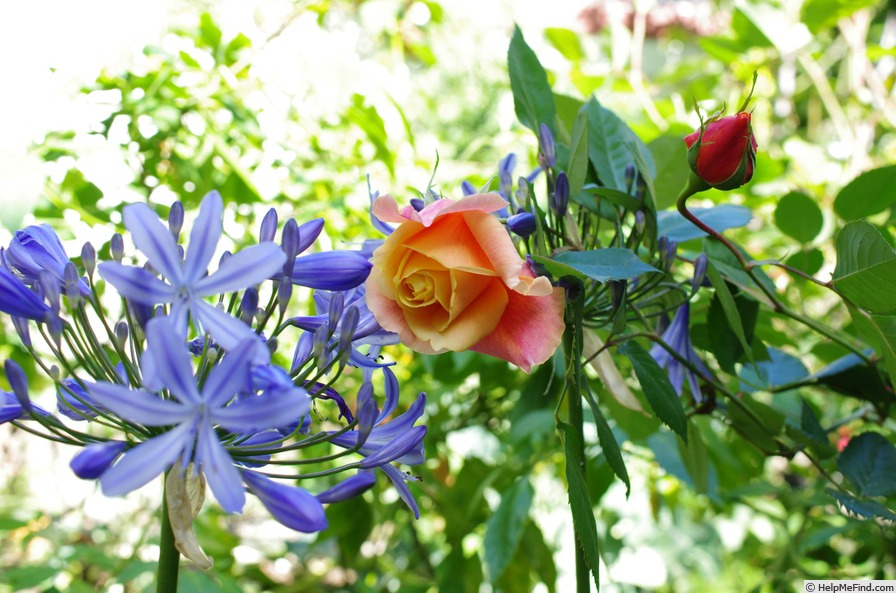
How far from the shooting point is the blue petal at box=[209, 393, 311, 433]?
0.29 meters

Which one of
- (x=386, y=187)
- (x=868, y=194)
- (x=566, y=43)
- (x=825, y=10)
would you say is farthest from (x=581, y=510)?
(x=566, y=43)

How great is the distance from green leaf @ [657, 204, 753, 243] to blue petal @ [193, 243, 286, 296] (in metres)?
0.27

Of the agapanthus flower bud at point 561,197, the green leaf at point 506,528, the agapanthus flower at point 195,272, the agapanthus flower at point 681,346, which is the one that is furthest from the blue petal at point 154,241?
the green leaf at point 506,528

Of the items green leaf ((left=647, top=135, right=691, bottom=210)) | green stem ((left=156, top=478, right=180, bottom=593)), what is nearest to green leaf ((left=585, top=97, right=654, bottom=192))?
green leaf ((left=647, top=135, right=691, bottom=210))

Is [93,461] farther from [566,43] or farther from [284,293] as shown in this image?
[566,43]

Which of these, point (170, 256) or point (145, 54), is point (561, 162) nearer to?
point (170, 256)

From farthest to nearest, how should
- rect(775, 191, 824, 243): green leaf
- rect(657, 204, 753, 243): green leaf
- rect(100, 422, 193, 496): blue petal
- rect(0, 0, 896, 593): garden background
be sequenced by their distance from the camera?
rect(0, 0, 896, 593): garden background < rect(775, 191, 824, 243): green leaf < rect(657, 204, 753, 243): green leaf < rect(100, 422, 193, 496): blue petal

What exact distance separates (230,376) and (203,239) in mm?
72

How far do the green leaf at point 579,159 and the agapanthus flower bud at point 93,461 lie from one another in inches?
11.0

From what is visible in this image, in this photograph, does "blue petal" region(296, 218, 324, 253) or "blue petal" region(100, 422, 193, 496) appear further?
"blue petal" region(296, 218, 324, 253)

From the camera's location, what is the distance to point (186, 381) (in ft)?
0.96

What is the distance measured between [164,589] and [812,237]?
0.53 m

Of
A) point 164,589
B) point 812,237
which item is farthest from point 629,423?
point 164,589

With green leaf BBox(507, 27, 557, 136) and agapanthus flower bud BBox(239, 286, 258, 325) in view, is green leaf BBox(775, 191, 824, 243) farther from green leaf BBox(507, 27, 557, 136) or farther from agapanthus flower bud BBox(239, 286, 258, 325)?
agapanthus flower bud BBox(239, 286, 258, 325)
